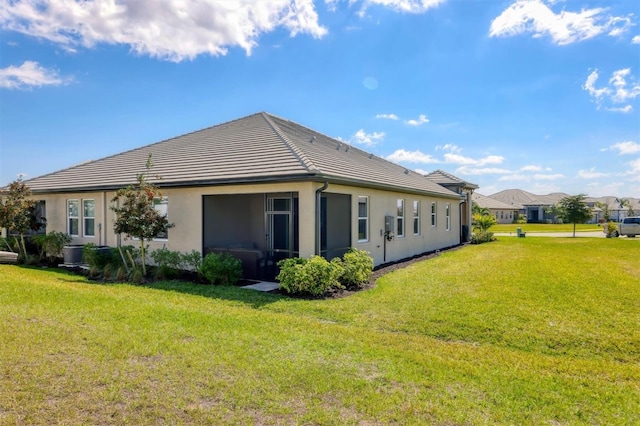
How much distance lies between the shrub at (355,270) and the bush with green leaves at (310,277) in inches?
21.3

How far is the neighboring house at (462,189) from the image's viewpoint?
81.0 ft

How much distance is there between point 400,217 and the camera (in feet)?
50.8

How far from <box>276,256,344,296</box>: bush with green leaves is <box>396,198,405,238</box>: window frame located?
266 inches

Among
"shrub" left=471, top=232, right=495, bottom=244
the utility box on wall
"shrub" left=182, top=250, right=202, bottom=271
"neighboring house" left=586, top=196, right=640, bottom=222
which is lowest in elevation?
"shrub" left=471, top=232, right=495, bottom=244

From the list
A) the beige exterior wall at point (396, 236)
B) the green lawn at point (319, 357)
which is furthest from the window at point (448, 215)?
the green lawn at point (319, 357)

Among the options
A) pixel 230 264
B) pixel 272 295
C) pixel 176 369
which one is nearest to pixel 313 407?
pixel 176 369

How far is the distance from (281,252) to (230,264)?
6.89ft

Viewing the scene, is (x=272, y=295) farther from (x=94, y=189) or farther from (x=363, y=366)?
(x=94, y=189)

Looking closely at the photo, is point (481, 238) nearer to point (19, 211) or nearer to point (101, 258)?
point (101, 258)

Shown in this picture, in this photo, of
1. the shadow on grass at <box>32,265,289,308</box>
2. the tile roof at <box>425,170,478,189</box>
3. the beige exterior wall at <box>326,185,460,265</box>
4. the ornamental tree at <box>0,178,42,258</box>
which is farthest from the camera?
the tile roof at <box>425,170,478,189</box>

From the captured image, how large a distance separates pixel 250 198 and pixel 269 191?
3219mm

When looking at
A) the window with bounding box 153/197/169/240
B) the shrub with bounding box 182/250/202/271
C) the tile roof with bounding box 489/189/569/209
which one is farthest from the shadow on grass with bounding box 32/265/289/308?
the tile roof with bounding box 489/189/569/209

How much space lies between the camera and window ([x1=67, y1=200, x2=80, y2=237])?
48.8 feet

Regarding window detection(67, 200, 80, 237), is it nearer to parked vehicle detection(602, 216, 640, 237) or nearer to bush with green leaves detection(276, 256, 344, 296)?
bush with green leaves detection(276, 256, 344, 296)
